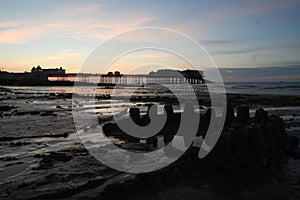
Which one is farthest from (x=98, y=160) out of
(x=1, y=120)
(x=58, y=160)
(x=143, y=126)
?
(x=1, y=120)

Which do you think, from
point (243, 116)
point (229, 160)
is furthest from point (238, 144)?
point (243, 116)

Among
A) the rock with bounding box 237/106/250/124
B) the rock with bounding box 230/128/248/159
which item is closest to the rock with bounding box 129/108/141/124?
the rock with bounding box 237/106/250/124

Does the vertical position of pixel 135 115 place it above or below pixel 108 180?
above

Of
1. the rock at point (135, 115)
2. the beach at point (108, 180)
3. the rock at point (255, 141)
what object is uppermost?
the rock at point (135, 115)

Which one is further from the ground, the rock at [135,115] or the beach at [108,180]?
the rock at [135,115]

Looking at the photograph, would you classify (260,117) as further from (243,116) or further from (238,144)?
(238,144)

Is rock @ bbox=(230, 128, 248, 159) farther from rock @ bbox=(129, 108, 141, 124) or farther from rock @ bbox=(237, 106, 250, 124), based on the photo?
rock @ bbox=(129, 108, 141, 124)

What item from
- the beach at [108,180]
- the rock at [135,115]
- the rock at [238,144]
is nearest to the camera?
the beach at [108,180]

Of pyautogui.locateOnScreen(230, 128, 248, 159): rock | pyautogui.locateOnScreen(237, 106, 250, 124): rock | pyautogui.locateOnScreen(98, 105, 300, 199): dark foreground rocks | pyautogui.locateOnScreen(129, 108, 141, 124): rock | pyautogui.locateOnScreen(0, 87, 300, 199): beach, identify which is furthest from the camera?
pyautogui.locateOnScreen(129, 108, 141, 124): rock

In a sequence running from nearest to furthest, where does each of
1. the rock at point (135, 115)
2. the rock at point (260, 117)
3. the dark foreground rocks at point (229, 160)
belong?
the dark foreground rocks at point (229, 160) → the rock at point (260, 117) → the rock at point (135, 115)

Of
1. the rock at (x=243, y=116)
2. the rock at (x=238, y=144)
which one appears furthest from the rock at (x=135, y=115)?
the rock at (x=238, y=144)

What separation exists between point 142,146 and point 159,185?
428 cm

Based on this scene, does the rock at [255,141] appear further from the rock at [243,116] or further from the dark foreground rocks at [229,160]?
the rock at [243,116]

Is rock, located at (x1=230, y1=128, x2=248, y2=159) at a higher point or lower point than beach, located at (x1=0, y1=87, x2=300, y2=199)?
higher
